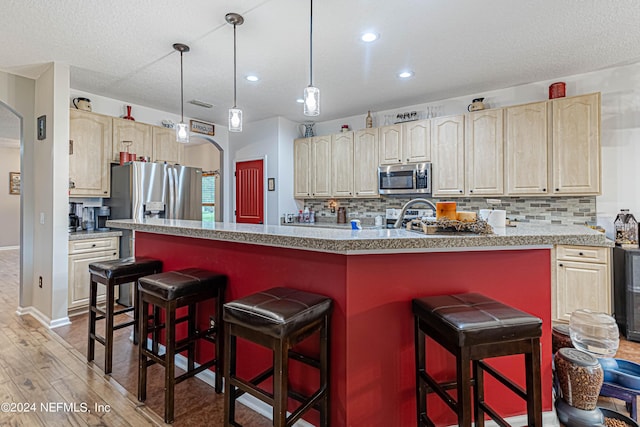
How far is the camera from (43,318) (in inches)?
130

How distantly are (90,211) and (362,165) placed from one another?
12.4ft

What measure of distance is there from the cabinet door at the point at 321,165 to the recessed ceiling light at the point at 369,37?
2362 millimetres

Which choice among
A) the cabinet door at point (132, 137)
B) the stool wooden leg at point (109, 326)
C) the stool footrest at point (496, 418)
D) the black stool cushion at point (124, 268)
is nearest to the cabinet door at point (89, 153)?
the cabinet door at point (132, 137)

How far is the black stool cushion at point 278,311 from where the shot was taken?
1.30 m

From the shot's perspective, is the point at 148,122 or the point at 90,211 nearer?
the point at 90,211

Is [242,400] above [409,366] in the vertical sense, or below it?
below

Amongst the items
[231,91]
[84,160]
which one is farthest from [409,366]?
[84,160]

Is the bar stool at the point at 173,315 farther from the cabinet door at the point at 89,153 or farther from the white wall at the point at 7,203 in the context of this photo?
the white wall at the point at 7,203

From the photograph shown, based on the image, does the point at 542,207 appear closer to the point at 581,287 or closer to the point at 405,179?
the point at 581,287

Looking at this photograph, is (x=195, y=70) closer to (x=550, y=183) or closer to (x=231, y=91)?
(x=231, y=91)

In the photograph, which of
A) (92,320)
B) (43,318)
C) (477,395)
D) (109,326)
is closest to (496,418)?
(477,395)

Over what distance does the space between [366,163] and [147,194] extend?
3.00 meters

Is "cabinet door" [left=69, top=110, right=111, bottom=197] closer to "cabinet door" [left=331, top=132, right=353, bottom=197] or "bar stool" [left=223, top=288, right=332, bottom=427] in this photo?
"cabinet door" [left=331, top=132, right=353, bottom=197]

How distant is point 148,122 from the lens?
469cm
